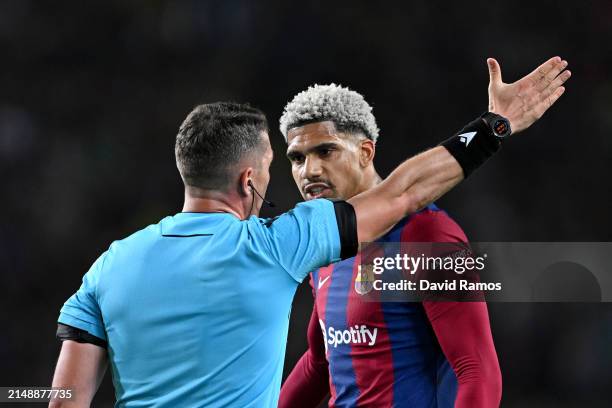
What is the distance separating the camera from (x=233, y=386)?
189 cm

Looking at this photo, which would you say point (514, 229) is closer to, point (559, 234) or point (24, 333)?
point (559, 234)

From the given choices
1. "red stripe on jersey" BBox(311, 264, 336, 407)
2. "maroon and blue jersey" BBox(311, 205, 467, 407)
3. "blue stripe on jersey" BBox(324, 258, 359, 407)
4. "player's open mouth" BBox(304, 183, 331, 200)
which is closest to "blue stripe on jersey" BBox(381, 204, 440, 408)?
"maroon and blue jersey" BBox(311, 205, 467, 407)

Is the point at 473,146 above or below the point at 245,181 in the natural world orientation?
above

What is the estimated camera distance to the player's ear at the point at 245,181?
2.05m

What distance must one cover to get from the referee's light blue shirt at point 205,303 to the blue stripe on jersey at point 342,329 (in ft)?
2.79

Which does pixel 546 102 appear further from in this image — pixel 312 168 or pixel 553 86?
pixel 312 168

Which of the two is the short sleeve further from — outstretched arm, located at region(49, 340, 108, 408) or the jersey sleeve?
the jersey sleeve

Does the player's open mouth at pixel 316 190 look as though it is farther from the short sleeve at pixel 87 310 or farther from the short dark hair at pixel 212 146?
the short sleeve at pixel 87 310

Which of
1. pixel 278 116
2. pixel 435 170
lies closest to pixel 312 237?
pixel 435 170

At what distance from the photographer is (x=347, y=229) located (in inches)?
76.3

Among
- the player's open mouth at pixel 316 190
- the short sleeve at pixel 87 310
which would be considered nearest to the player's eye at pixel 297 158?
the player's open mouth at pixel 316 190

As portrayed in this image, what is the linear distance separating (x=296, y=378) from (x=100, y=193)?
10.4 ft

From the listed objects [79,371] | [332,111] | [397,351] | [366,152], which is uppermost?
[332,111]

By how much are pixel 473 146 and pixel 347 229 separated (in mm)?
456
